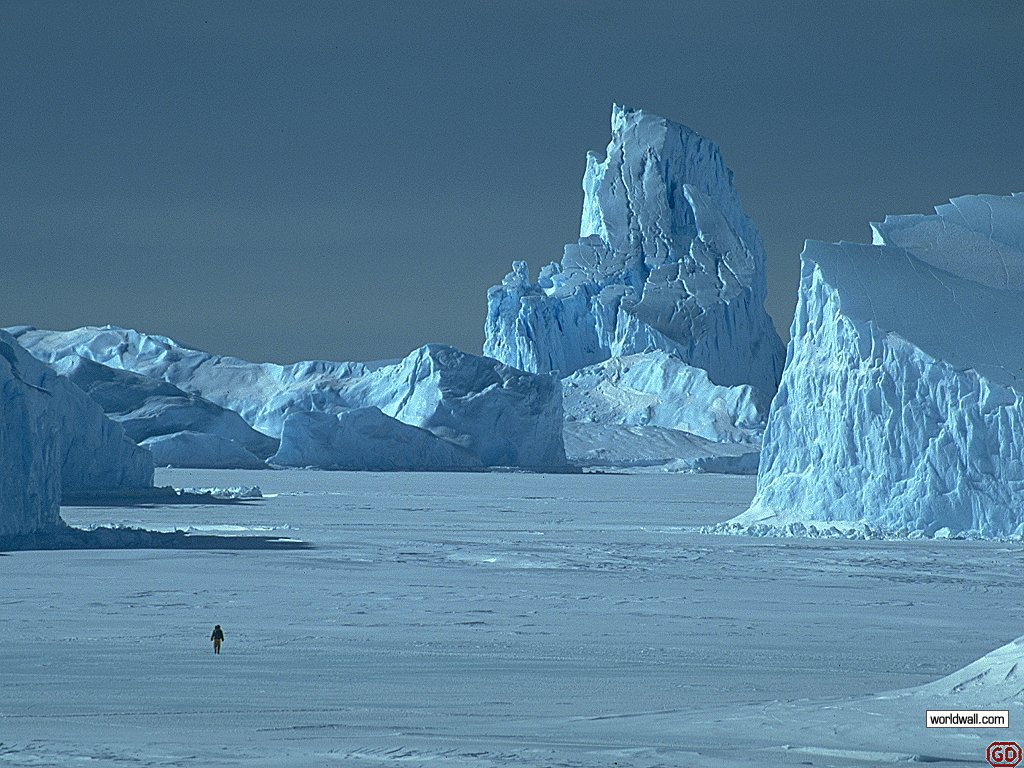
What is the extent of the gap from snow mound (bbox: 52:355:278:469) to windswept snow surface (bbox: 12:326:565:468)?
291 cm

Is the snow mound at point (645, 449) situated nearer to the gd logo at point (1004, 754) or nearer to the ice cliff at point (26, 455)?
the ice cliff at point (26, 455)

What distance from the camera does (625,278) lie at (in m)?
83.8

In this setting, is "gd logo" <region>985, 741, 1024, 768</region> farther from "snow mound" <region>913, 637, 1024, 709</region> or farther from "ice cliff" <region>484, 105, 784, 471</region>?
"ice cliff" <region>484, 105, 784, 471</region>

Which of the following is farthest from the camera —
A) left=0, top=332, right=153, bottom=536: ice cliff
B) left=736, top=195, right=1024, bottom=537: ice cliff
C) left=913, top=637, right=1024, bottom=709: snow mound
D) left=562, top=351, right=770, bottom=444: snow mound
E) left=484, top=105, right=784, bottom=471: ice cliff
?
left=484, top=105, right=784, bottom=471: ice cliff

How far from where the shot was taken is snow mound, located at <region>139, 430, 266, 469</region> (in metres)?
58.1

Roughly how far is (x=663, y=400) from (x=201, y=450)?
2641 cm

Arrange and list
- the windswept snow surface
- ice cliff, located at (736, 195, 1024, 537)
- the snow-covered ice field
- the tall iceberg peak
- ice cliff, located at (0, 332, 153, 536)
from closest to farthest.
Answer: the snow-covered ice field → ice cliff, located at (0, 332, 153, 536) → ice cliff, located at (736, 195, 1024, 537) → the windswept snow surface → the tall iceberg peak

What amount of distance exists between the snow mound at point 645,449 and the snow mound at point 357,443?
1283cm

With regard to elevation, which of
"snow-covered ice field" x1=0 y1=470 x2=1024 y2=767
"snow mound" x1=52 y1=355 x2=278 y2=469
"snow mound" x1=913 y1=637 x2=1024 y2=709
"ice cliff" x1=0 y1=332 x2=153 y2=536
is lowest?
"snow-covered ice field" x1=0 y1=470 x2=1024 y2=767

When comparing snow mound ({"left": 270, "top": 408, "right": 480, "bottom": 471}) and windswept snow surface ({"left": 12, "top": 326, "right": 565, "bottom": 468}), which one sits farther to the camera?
windswept snow surface ({"left": 12, "top": 326, "right": 565, "bottom": 468})

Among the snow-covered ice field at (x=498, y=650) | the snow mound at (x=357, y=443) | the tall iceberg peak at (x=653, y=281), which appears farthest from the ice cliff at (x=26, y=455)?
the tall iceberg peak at (x=653, y=281)

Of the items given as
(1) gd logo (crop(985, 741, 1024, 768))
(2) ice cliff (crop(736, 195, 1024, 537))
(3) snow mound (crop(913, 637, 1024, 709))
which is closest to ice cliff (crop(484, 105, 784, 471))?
(2) ice cliff (crop(736, 195, 1024, 537))

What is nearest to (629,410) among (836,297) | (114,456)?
(114,456)

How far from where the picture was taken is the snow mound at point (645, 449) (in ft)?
216
